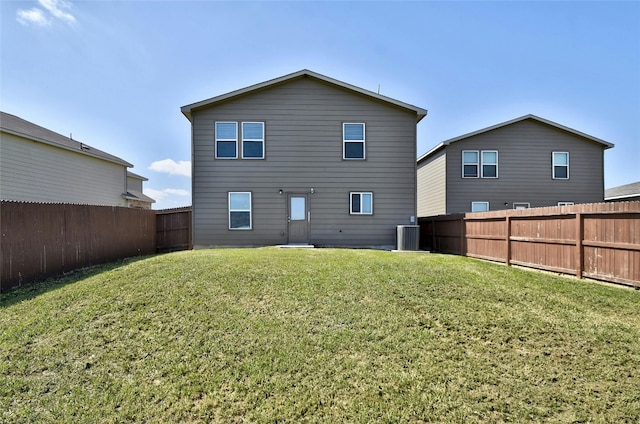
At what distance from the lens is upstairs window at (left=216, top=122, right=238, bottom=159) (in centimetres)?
1233

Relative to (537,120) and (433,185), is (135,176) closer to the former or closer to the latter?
(433,185)

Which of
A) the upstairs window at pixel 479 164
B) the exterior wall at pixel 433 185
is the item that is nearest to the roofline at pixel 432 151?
the exterior wall at pixel 433 185

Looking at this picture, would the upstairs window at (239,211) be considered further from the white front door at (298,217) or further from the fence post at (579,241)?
the fence post at (579,241)

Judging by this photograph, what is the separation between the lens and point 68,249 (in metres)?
7.92

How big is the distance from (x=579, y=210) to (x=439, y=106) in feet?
33.3

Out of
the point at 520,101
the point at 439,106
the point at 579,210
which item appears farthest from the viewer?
the point at 520,101

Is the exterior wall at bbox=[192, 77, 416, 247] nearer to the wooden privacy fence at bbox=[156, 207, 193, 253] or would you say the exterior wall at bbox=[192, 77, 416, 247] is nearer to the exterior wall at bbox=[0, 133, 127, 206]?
the wooden privacy fence at bbox=[156, 207, 193, 253]

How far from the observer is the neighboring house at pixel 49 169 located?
479 inches

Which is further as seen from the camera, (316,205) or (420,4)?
(316,205)

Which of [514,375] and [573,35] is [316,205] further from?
[573,35]

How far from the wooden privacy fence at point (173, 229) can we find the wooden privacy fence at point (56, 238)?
6.08 ft

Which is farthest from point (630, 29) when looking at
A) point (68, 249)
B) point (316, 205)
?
point (68, 249)

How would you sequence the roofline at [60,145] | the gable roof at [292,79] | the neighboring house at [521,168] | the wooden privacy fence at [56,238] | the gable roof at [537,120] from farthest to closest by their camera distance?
the neighboring house at [521,168] < the gable roof at [537,120] < the roofline at [60,145] < the gable roof at [292,79] < the wooden privacy fence at [56,238]

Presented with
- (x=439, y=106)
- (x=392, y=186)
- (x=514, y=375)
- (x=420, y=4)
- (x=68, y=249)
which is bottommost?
(x=514, y=375)
